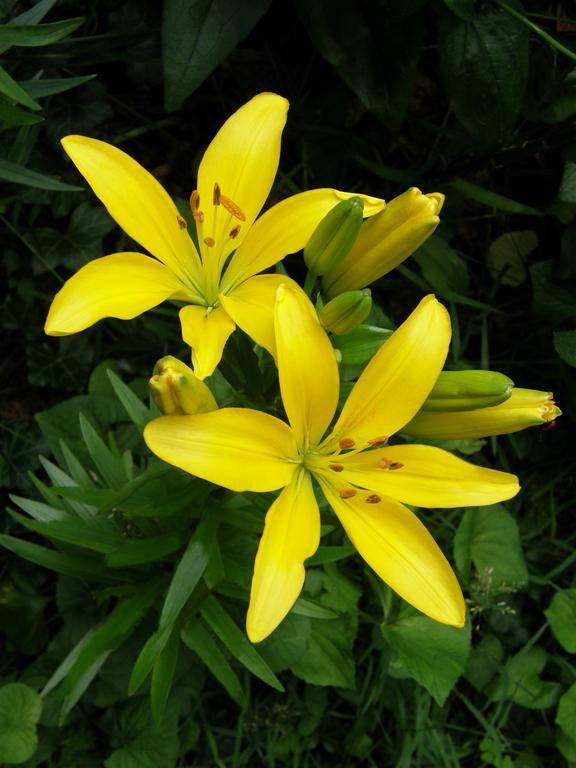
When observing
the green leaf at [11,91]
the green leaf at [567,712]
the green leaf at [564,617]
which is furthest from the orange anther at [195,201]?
the green leaf at [567,712]

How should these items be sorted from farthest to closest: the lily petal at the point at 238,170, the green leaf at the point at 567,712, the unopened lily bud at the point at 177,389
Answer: the green leaf at the point at 567,712, the lily petal at the point at 238,170, the unopened lily bud at the point at 177,389

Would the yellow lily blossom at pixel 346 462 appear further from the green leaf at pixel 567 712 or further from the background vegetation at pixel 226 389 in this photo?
the green leaf at pixel 567 712

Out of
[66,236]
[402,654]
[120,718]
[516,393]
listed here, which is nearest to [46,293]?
[66,236]

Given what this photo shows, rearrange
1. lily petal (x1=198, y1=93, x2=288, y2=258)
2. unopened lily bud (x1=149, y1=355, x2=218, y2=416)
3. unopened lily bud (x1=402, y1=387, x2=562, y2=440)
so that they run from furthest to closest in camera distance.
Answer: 1. lily petal (x1=198, y1=93, x2=288, y2=258)
2. unopened lily bud (x1=402, y1=387, x2=562, y2=440)
3. unopened lily bud (x1=149, y1=355, x2=218, y2=416)

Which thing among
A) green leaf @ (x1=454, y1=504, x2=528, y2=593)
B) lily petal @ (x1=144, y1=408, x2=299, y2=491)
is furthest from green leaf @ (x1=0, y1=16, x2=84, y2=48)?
green leaf @ (x1=454, y1=504, x2=528, y2=593)

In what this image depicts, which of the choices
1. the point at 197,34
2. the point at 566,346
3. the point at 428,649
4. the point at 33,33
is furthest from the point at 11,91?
the point at 428,649

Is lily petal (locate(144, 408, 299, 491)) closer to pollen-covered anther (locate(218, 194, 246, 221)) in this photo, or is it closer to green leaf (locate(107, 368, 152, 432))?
pollen-covered anther (locate(218, 194, 246, 221))
